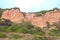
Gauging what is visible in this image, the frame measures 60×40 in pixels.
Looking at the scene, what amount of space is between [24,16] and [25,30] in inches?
549

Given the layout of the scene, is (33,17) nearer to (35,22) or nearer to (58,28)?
(35,22)

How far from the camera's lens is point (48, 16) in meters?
56.5

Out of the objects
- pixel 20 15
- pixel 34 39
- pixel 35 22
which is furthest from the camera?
pixel 20 15

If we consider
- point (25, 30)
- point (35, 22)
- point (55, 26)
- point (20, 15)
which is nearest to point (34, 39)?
point (25, 30)

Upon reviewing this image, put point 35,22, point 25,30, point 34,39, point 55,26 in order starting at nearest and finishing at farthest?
point 34,39 < point 25,30 < point 55,26 < point 35,22

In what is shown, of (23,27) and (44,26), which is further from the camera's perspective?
(44,26)

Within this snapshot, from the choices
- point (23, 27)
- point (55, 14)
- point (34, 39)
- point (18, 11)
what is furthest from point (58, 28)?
point (34, 39)

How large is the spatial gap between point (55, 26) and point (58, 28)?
5.03 ft

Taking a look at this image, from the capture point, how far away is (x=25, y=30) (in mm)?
44938

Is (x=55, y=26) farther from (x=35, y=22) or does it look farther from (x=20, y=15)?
(x=20, y=15)

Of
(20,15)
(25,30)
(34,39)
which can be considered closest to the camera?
(34,39)

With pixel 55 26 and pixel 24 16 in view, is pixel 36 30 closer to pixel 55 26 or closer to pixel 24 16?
pixel 55 26

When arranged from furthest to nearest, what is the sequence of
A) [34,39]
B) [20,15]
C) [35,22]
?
[20,15], [35,22], [34,39]

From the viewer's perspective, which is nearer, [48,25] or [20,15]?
[48,25]
